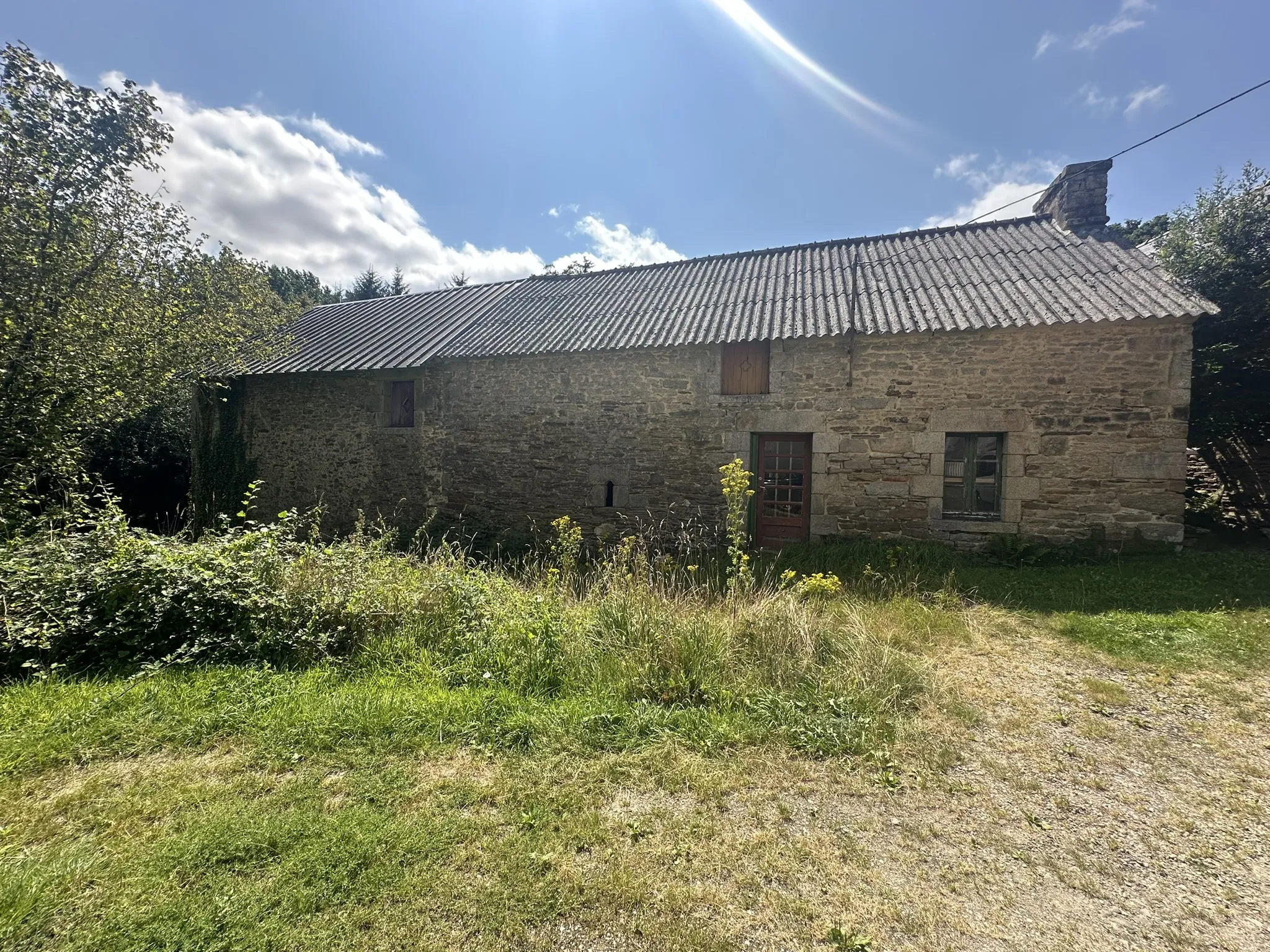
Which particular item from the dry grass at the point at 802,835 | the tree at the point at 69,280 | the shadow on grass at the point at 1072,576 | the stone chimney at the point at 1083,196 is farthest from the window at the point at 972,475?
the tree at the point at 69,280

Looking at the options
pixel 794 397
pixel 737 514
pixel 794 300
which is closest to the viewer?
pixel 737 514

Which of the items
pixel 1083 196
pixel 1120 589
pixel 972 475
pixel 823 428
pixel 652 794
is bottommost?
pixel 652 794

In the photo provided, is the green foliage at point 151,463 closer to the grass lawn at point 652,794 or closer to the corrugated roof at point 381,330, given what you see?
the corrugated roof at point 381,330

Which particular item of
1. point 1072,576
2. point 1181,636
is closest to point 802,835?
point 1181,636

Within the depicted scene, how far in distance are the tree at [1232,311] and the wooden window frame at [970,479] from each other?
14.2 ft

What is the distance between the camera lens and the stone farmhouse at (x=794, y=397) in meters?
6.85

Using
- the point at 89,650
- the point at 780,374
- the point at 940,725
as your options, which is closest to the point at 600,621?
the point at 940,725

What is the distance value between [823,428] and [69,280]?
9153 mm

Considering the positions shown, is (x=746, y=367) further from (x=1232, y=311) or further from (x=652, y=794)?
(x=1232, y=311)

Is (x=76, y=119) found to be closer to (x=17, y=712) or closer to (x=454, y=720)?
(x=17, y=712)

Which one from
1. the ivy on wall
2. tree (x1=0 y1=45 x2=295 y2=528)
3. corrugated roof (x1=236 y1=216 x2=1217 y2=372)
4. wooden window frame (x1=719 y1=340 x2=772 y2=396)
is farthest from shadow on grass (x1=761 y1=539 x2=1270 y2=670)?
the ivy on wall

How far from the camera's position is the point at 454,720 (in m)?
3.07

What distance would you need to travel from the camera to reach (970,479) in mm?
7395

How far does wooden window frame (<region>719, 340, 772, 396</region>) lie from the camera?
796cm
